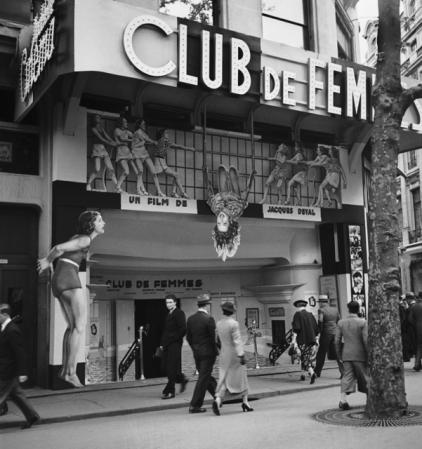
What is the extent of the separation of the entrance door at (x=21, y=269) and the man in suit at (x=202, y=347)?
13.7ft

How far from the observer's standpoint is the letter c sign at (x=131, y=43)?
1152 centimetres

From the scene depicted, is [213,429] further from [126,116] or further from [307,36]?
[307,36]

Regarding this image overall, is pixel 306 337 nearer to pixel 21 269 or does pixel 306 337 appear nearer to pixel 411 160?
pixel 21 269

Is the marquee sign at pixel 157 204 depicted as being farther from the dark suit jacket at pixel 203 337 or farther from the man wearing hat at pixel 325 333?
the dark suit jacket at pixel 203 337

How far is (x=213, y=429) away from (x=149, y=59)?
282 inches

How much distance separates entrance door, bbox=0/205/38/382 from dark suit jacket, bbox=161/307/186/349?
320 centimetres

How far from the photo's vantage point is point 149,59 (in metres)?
11.8

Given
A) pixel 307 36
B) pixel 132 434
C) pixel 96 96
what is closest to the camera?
pixel 132 434

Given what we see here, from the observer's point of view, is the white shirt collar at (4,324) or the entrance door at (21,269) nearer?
the white shirt collar at (4,324)

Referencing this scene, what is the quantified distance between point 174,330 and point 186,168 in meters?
4.72

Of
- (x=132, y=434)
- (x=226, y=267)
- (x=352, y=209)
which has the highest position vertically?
(x=352, y=209)

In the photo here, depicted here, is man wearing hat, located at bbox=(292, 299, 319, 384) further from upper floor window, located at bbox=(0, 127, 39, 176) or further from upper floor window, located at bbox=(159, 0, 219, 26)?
upper floor window, located at bbox=(159, 0, 219, 26)

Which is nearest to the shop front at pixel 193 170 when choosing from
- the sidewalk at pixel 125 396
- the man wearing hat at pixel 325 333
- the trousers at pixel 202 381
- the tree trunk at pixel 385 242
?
the sidewalk at pixel 125 396

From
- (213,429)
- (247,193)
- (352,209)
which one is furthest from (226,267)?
(213,429)
